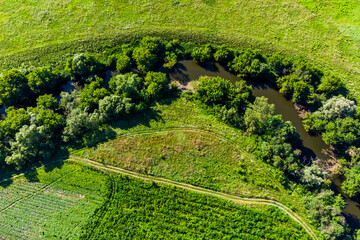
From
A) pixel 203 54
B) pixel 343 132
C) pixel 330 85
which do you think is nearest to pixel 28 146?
pixel 203 54

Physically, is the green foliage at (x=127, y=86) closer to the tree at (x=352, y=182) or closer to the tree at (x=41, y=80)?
the tree at (x=41, y=80)

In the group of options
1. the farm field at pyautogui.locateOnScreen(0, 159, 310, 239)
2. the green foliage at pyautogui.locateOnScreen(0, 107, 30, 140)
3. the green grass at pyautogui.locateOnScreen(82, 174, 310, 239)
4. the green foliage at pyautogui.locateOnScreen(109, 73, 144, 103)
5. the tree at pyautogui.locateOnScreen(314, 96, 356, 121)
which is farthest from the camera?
the green foliage at pyautogui.locateOnScreen(109, 73, 144, 103)

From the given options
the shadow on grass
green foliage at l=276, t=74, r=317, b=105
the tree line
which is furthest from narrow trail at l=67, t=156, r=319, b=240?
green foliage at l=276, t=74, r=317, b=105

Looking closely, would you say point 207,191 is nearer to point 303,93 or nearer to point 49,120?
point 303,93

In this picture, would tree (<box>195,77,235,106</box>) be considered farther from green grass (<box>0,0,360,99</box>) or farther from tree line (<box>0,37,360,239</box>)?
green grass (<box>0,0,360,99</box>)

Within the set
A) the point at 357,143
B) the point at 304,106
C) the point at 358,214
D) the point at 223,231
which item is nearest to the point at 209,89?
the point at 304,106

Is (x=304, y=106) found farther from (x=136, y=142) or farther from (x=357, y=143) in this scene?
(x=136, y=142)

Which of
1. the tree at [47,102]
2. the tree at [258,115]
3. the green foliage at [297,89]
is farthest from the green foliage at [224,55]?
the tree at [47,102]
